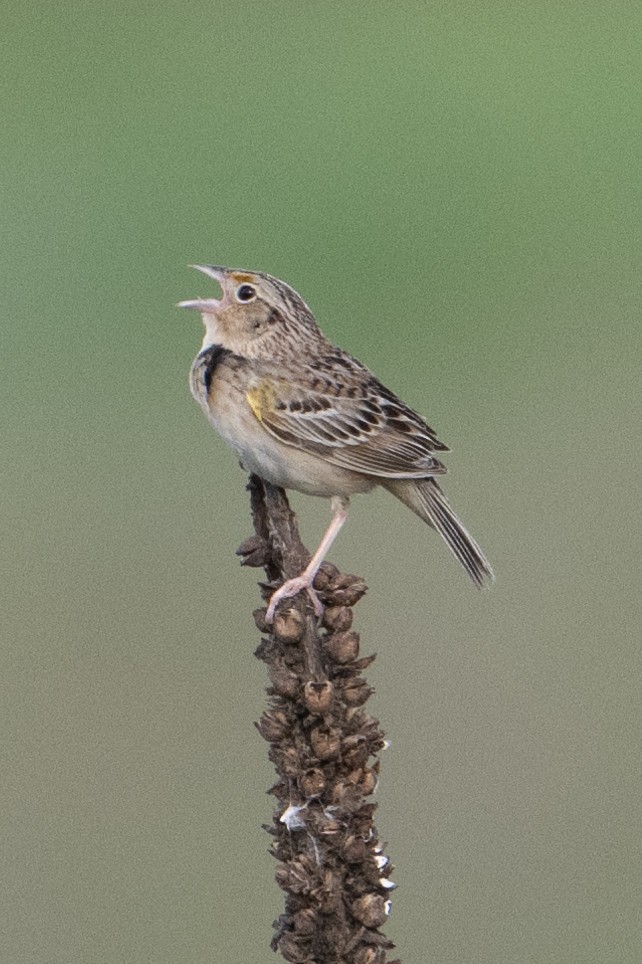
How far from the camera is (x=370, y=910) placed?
4387 mm

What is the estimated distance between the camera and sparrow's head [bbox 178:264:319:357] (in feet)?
21.6

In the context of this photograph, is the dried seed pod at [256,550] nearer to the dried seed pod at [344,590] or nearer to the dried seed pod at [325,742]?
the dried seed pod at [344,590]

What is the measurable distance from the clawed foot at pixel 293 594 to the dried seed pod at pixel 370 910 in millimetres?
618

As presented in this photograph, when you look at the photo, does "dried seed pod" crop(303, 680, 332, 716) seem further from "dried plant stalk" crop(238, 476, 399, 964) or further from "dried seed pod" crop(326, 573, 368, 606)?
"dried seed pod" crop(326, 573, 368, 606)

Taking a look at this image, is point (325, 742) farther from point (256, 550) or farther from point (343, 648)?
point (256, 550)

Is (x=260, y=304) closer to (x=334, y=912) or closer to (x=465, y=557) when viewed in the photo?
(x=465, y=557)

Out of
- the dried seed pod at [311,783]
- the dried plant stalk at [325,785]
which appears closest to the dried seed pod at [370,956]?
the dried plant stalk at [325,785]

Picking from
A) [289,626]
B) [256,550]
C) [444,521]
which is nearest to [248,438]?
[444,521]

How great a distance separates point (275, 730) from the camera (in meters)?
A: 4.53

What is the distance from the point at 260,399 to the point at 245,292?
1.45 feet

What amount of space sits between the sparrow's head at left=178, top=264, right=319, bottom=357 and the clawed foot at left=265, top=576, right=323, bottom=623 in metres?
1.89

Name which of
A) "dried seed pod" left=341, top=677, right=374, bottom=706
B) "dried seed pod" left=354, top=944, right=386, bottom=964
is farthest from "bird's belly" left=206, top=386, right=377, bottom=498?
"dried seed pod" left=354, top=944, right=386, bottom=964

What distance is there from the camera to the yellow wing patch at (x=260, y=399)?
20.8 ft

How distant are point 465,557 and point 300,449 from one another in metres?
0.57
